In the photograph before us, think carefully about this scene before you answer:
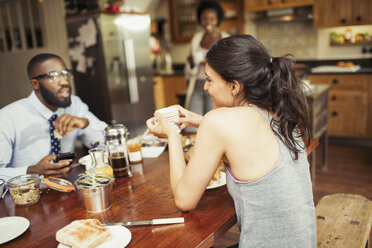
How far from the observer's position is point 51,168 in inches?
61.7

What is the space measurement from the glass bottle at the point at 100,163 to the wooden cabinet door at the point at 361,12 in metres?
4.05

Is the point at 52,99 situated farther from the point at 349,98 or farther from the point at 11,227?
the point at 349,98

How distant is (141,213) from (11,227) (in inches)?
17.3

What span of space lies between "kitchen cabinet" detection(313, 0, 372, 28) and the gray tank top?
157 inches

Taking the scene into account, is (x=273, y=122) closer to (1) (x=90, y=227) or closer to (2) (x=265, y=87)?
(2) (x=265, y=87)

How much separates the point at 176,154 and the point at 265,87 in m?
0.39

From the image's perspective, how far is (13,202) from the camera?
55.7 inches

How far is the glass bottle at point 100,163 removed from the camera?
5.06 ft

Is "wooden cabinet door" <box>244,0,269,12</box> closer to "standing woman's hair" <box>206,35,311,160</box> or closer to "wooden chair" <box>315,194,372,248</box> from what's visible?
"wooden chair" <box>315,194,372,248</box>

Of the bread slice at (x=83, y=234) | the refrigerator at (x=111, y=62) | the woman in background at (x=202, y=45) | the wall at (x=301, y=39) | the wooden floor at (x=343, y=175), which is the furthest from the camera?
the wall at (x=301, y=39)

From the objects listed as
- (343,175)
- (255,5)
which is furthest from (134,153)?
(255,5)

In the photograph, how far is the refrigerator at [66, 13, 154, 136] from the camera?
165 inches

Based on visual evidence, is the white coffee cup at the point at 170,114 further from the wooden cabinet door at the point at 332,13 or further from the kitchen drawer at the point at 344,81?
the wooden cabinet door at the point at 332,13

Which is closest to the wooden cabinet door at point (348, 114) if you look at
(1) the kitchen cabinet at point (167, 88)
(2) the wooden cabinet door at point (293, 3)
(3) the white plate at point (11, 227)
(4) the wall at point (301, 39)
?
(4) the wall at point (301, 39)
